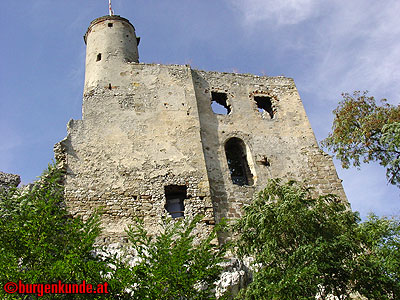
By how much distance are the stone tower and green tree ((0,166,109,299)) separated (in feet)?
7.48

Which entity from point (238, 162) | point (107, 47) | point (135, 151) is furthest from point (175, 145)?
point (107, 47)

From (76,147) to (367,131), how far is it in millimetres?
8943

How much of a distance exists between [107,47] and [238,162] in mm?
6521

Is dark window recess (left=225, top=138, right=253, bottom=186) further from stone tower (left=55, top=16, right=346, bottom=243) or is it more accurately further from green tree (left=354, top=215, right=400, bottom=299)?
green tree (left=354, top=215, right=400, bottom=299)

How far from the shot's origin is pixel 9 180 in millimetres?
11859

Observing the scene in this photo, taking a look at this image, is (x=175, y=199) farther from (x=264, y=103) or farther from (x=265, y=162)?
(x=264, y=103)

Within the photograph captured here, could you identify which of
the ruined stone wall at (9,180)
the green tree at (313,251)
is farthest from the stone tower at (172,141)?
the green tree at (313,251)

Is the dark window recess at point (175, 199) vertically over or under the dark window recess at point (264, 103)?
under

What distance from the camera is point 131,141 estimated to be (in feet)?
43.4

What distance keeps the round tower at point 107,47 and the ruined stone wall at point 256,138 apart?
2.85m

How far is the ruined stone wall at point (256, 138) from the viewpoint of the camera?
1324 centimetres

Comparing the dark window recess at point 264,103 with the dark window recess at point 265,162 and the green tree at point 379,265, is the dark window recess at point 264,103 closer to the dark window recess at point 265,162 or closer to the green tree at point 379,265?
the dark window recess at point 265,162

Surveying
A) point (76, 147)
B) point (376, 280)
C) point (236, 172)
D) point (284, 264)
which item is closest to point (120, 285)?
point (284, 264)

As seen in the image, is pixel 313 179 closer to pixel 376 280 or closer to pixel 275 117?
pixel 275 117
